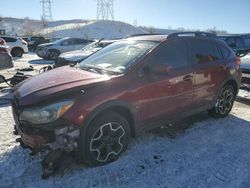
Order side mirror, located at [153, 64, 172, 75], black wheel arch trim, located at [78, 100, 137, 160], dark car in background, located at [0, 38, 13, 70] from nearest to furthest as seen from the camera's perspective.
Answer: black wheel arch trim, located at [78, 100, 137, 160], side mirror, located at [153, 64, 172, 75], dark car in background, located at [0, 38, 13, 70]

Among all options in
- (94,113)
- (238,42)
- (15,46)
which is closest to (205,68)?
(94,113)

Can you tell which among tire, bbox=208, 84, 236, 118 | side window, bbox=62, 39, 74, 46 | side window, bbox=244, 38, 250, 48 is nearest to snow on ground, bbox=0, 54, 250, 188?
tire, bbox=208, 84, 236, 118

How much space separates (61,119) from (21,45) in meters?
18.8

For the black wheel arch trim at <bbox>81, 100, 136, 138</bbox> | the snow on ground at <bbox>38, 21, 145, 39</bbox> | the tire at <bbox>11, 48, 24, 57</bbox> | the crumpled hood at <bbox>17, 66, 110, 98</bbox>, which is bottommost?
the snow on ground at <bbox>38, 21, 145, 39</bbox>

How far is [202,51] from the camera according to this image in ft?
17.3

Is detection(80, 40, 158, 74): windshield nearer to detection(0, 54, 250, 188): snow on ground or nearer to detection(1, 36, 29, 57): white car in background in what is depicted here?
detection(0, 54, 250, 188): snow on ground

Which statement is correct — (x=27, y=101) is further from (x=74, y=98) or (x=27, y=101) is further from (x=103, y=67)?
(x=103, y=67)

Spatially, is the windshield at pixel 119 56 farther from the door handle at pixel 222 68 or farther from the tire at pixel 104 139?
the door handle at pixel 222 68

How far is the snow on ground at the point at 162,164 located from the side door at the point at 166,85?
49 centimetres

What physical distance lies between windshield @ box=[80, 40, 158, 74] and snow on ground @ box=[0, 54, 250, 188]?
4.24 ft

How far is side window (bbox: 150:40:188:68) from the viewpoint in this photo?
4.44 meters

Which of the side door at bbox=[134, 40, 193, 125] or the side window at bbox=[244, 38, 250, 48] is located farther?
the side window at bbox=[244, 38, 250, 48]

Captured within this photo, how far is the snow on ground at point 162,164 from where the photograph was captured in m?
3.56

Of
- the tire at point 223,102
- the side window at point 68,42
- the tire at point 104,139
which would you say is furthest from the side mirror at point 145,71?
the side window at point 68,42
